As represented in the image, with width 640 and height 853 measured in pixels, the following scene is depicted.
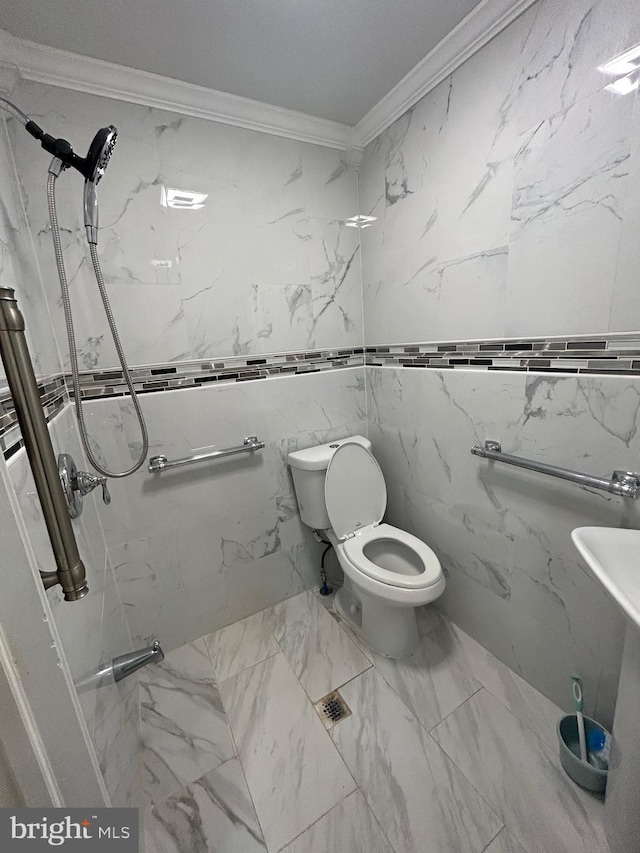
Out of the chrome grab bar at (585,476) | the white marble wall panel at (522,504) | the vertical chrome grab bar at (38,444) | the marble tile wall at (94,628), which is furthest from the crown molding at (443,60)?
the marble tile wall at (94,628)

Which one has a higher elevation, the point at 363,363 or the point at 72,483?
the point at 363,363

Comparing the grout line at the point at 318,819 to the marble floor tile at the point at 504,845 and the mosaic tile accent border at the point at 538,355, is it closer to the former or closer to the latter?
the marble floor tile at the point at 504,845

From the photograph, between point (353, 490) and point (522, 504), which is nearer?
point (522, 504)

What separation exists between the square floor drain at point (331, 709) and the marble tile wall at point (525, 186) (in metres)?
1.47

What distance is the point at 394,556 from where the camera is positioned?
1598 millimetres

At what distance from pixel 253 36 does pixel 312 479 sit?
156 centimetres

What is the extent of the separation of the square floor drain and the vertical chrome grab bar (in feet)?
3.91

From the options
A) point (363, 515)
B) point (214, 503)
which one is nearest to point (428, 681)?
point (363, 515)

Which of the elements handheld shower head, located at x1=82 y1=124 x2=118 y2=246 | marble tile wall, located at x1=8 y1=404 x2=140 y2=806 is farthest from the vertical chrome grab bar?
handheld shower head, located at x1=82 y1=124 x2=118 y2=246

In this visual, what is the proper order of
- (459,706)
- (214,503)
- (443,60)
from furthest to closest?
(214,503) → (459,706) → (443,60)

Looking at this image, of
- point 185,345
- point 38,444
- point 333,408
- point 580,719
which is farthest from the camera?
point 333,408

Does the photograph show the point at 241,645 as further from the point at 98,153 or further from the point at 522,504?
the point at 98,153

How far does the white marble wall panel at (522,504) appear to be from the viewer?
99cm

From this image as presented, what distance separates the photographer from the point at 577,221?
0.93 metres
